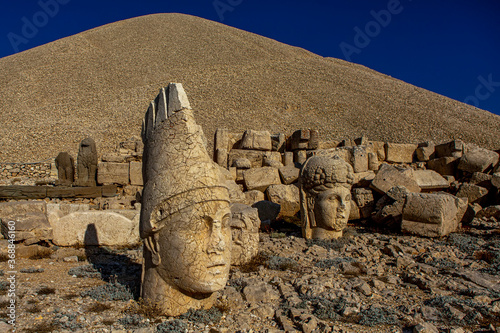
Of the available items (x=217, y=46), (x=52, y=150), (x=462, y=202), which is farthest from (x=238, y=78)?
(x=462, y=202)

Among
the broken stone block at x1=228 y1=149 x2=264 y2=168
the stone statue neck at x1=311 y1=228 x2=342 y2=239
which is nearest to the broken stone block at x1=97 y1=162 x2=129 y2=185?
the broken stone block at x1=228 y1=149 x2=264 y2=168

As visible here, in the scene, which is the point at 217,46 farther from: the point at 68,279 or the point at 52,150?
the point at 68,279

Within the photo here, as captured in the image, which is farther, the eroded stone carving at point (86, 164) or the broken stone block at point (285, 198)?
the eroded stone carving at point (86, 164)

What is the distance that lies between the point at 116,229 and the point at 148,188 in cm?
350

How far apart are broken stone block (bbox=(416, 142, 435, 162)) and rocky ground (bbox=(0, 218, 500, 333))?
6.43m

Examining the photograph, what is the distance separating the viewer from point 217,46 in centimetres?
3906

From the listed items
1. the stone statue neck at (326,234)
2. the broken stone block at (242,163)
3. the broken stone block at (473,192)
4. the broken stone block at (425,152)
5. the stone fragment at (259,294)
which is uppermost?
the broken stone block at (425,152)

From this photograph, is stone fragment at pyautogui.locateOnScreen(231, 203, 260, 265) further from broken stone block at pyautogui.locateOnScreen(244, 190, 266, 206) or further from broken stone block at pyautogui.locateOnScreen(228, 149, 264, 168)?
broken stone block at pyautogui.locateOnScreen(228, 149, 264, 168)

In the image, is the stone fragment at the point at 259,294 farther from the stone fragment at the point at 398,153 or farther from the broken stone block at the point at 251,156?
the stone fragment at the point at 398,153

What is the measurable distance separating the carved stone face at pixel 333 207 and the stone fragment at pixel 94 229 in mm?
3627

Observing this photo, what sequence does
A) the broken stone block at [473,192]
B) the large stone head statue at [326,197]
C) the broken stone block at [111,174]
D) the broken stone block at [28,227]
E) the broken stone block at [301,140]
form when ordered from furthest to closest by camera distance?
the broken stone block at [111,174]
the broken stone block at [301,140]
the broken stone block at [473,192]
the large stone head statue at [326,197]
the broken stone block at [28,227]

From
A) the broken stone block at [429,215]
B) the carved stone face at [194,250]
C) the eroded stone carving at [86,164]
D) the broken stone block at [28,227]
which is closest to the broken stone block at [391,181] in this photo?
the broken stone block at [429,215]

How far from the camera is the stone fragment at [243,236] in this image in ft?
18.6

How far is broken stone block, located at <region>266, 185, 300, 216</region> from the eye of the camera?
10.4 metres
